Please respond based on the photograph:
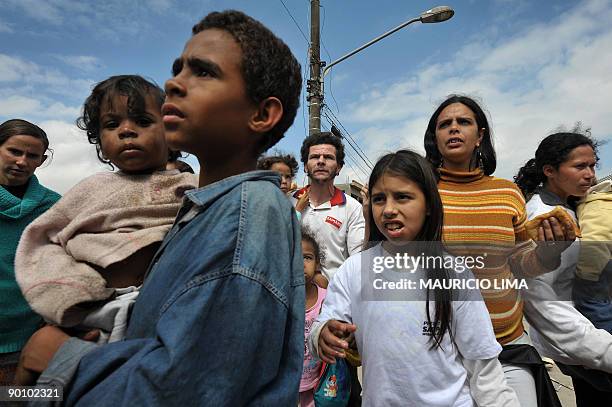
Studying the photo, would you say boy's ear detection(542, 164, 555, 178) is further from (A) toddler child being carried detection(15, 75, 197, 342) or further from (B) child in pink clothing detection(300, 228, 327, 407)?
(A) toddler child being carried detection(15, 75, 197, 342)

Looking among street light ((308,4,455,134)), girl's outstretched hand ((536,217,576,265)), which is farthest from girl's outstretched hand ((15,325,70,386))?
street light ((308,4,455,134))

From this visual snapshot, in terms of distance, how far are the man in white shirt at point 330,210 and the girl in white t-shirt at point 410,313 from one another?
1.28 metres

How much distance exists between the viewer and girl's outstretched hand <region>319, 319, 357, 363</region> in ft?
5.39

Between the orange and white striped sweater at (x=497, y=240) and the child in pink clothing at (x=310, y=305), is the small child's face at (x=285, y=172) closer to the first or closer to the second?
the child in pink clothing at (x=310, y=305)

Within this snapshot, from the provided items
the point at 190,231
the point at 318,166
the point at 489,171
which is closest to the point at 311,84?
the point at 318,166

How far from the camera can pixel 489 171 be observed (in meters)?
2.65

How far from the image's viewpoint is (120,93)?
1.34 meters

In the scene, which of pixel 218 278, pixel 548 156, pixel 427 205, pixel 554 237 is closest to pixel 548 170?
pixel 548 156

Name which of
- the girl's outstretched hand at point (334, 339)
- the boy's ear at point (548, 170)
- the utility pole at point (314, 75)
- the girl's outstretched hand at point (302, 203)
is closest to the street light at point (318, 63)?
the utility pole at point (314, 75)

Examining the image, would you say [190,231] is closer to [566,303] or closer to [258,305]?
[258,305]

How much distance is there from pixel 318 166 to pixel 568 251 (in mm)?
2142

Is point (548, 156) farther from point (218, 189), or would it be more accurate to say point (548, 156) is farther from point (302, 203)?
point (218, 189)

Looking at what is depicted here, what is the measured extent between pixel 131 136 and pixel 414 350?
1.36m

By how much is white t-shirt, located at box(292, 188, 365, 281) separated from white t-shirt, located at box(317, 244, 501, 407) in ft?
4.84
